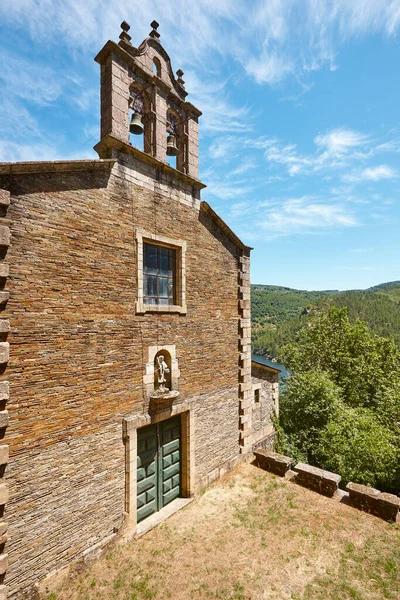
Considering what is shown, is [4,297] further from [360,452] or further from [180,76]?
[360,452]

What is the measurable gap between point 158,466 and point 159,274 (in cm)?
Answer: 534

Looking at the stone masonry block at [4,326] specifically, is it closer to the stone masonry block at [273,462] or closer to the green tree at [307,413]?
the stone masonry block at [273,462]

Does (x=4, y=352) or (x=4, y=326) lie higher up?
(x=4, y=326)

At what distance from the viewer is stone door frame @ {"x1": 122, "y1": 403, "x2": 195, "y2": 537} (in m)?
7.12

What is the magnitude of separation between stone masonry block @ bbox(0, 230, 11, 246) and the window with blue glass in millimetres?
3333

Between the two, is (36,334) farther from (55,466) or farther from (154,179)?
(154,179)

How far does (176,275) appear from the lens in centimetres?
888

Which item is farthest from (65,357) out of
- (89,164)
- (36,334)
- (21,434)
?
(89,164)

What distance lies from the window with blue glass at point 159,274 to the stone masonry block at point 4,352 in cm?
343

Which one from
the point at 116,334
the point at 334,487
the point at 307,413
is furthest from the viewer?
the point at 307,413

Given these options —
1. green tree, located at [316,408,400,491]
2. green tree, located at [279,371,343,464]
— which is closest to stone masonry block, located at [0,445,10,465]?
green tree, located at [279,371,343,464]

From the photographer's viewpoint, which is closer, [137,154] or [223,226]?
[137,154]

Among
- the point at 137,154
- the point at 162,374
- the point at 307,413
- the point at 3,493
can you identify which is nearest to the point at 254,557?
the point at 162,374

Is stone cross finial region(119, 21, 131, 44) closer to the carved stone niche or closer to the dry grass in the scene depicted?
the carved stone niche
